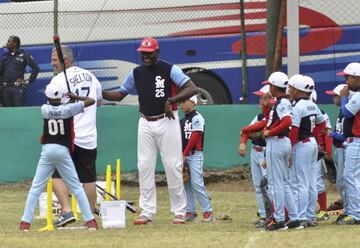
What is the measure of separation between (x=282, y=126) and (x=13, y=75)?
933 centimetres

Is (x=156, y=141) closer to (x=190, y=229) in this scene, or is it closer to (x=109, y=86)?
(x=190, y=229)

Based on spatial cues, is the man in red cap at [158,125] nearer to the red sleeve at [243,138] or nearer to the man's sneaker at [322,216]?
the red sleeve at [243,138]

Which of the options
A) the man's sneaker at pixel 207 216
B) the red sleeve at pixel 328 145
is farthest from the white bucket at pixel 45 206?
the red sleeve at pixel 328 145

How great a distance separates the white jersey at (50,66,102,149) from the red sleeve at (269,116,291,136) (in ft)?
7.52

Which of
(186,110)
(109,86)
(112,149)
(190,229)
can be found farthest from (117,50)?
(190,229)

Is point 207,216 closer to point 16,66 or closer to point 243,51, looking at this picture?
point 243,51

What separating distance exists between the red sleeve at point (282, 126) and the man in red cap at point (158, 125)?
4.56ft

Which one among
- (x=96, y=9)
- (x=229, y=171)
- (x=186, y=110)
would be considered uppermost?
(x=96, y=9)

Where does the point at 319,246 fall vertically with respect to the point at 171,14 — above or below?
below

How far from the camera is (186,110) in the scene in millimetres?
15242

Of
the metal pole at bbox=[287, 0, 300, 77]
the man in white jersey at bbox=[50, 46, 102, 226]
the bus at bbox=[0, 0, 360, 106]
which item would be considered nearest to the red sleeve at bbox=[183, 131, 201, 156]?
the man in white jersey at bbox=[50, 46, 102, 226]

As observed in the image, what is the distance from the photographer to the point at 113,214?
1353 centimetres

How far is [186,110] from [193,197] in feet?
3.71

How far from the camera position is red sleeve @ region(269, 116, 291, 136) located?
42.7 feet
